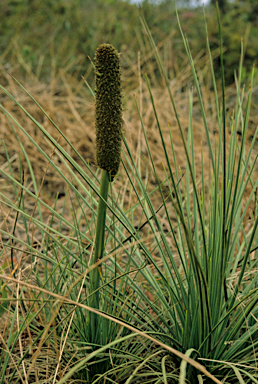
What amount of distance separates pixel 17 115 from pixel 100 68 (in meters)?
2.76

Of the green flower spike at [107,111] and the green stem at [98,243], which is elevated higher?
the green flower spike at [107,111]

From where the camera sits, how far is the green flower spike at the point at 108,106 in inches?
31.3

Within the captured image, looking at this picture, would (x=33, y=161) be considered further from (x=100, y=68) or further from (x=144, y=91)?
(x=100, y=68)

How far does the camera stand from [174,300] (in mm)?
1033

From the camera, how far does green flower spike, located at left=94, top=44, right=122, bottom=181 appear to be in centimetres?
79

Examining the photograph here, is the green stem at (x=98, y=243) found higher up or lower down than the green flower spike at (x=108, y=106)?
lower down

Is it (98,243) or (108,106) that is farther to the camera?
(98,243)

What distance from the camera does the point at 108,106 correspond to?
81 cm

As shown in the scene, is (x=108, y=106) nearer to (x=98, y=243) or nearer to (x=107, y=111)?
(x=107, y=111)

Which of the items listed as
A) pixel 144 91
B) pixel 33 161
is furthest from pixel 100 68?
pixel 144 91

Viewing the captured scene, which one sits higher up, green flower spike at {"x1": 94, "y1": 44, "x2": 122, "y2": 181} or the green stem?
green flower spike at {"x1": 94, "y1": 44, "x2": 122, "y2": 181}

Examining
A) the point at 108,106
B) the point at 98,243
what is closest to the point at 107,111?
the point at 108,106

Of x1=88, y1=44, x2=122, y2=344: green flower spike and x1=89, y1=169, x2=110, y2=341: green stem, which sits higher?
x1=88, y1=44, x2=122, y2=344: green flower spike

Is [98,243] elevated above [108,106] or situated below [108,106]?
below
